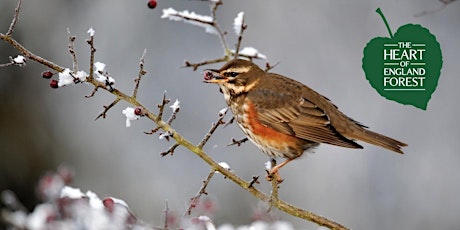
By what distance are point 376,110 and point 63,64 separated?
3.61 meters

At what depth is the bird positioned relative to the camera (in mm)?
3852

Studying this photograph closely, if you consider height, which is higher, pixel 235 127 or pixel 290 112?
pixel 235 127

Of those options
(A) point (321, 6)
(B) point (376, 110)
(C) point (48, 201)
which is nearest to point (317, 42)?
(A) point (321, 6)

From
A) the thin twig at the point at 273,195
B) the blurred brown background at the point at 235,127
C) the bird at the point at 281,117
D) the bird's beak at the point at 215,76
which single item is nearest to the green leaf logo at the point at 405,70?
the bird at the point at 281,117

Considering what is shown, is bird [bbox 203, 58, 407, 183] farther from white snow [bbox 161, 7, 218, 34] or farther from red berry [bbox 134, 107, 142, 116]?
red berry [bbox 134, 107, 142, 116]

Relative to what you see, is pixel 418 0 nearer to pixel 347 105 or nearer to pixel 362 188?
pixel 347 105

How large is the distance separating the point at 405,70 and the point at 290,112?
99 centimetres

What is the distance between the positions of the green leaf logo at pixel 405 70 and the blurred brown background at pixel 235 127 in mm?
3069

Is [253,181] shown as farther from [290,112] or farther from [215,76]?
[290,112]

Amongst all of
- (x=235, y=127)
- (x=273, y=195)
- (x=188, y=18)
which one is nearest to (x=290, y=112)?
(x=273, y=195)

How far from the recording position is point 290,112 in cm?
398

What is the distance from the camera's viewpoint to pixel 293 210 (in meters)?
2.93

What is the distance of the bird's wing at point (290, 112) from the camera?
12.8 feet

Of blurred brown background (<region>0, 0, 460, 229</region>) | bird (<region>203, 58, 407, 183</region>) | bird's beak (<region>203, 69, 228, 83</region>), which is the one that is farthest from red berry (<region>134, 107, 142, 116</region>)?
blurred brown background (<region>0, 0, 460, 229</region>)
